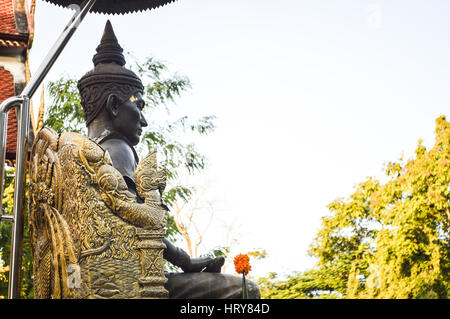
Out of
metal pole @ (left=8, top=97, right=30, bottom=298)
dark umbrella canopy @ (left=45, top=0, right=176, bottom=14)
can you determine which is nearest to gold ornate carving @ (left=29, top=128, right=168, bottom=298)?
metal pole @ (left=8, top=97, right=30, bottom=298)

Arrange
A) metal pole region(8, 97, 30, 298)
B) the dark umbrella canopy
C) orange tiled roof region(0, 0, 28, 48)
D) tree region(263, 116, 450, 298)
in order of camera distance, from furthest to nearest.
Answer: tree region(263, 116, 450, 298) < orange tiled roof region(0, 0, 28, 48) < the dark umbrella canopy < metal pole region(8, 97, 30, 298)

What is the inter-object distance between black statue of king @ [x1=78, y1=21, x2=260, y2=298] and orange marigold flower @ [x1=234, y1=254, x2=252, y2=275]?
0.84ft

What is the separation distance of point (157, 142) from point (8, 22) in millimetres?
3476

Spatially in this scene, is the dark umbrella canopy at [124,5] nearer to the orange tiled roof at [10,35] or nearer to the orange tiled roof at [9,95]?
the orange tiled roof at [9,95]

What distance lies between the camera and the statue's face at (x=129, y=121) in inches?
148

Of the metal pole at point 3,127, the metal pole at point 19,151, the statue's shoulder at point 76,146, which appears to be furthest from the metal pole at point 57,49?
the statue's shoulder at point 76,146

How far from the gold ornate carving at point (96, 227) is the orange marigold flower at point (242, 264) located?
0.39 m

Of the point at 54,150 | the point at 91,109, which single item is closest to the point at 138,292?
the point at 54,150

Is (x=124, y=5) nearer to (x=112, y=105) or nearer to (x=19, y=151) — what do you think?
(x=112, y=105)

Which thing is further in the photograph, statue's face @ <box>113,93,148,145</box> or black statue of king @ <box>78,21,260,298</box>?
statue's face @ <box>113,93,148,145</box>

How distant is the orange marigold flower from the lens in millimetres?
3047

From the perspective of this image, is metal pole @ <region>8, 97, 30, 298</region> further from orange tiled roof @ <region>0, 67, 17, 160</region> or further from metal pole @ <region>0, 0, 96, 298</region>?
orange tiled roof @ <region>0, 67, 17, 160</region>

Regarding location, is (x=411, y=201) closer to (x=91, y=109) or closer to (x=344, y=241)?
(x=344, y=241)

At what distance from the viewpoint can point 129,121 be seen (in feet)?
12.4
